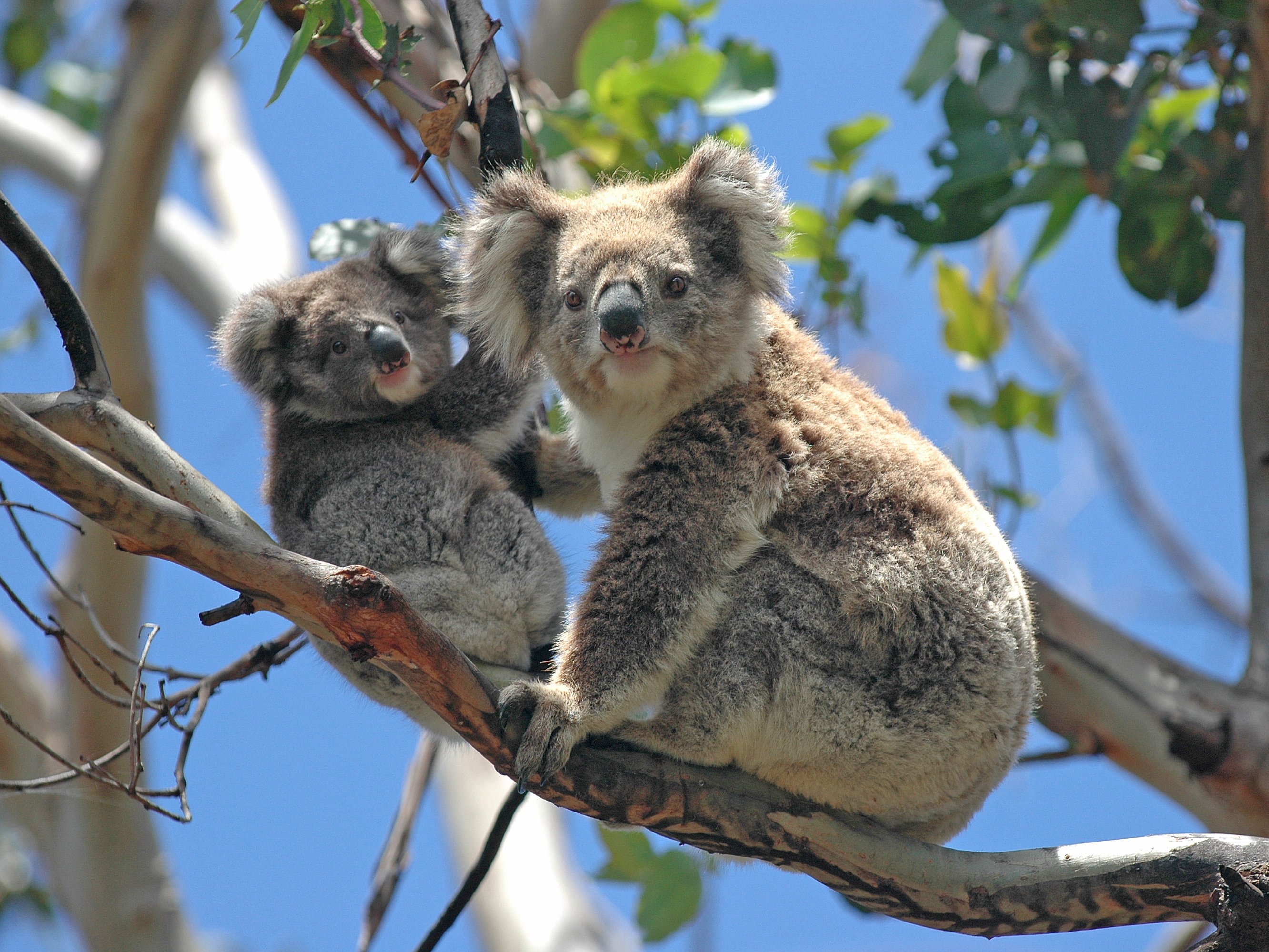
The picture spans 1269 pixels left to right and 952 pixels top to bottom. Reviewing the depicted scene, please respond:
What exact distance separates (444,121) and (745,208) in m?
0.81

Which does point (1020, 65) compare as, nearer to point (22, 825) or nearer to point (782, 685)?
point (782, 685)

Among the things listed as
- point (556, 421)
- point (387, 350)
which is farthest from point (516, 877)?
point (387, 350)

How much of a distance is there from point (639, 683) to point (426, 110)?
187 centimetres

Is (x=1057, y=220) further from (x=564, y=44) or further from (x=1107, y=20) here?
(x=564, y=44)

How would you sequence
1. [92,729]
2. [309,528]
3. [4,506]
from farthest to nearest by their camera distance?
[92,729]
[309,528]
[4,506]

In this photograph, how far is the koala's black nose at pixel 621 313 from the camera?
276cm

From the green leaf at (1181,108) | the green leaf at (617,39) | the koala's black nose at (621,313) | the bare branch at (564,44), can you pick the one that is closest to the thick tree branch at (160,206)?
the bare branch at (564,44)

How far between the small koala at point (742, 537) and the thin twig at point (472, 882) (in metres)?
0.56

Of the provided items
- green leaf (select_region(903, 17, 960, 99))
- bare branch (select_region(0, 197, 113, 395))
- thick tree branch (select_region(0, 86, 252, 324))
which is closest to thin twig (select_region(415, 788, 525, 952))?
bare branch (select_region(0, 197, 113, 395))

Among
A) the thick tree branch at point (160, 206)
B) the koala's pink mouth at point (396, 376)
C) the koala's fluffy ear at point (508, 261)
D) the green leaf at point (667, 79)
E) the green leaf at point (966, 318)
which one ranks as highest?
the thick tree branch at point (160, 206)

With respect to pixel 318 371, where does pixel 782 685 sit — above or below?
below

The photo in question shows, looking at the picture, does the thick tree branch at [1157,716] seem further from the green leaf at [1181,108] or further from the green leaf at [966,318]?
the green leaf at [1181,108]

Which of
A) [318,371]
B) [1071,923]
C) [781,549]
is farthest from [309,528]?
[1071,923]

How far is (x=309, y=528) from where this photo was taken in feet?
9.89
